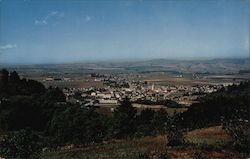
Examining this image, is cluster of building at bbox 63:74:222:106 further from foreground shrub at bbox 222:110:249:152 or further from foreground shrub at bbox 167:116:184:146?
foreground shrub at bbox 222:110:249:152

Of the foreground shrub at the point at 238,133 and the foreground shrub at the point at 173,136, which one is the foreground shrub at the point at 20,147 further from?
the foreground shrub at the point at 238,133

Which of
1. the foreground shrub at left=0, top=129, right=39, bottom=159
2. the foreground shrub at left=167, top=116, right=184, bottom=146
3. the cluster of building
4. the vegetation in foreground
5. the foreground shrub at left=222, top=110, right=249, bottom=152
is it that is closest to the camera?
the foreground shrub at left=0, top=129, right=39, bottom=159

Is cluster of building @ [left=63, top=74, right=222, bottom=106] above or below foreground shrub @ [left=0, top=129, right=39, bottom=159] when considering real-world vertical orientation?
below

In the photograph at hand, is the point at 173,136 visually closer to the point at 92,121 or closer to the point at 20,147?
the point at 20,147

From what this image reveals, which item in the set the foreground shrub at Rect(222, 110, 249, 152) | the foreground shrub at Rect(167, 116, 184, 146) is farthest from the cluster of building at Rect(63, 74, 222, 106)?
the foreground shrub at Rect(222, 110, 249, 152)

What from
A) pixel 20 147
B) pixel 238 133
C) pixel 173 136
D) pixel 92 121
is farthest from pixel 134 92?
pixel 20 147

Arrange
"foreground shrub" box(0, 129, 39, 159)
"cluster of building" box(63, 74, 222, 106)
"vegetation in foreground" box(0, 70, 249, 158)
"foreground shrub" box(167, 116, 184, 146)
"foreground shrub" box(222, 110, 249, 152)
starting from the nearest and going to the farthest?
"foreground shrub" box(0, 129, 39, 159) → "foreground shrub" box(222, 110, 249, 152) → "foreground shrub" box(167, 116, 184, 146) → "vegetation in foreground" box(0, 70, 249, 158) → "cluster of building" box(63, 74, 222, 106)

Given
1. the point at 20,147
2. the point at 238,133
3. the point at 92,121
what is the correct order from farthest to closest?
the point at 92,121 < the point at 238,133 < the point at 20,147

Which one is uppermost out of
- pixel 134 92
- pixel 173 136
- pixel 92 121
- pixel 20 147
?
pixel 20 147

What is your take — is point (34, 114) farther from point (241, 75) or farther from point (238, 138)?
point (241, 75)

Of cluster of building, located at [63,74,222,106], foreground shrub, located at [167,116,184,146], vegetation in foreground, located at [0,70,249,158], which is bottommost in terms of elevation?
cluster of building, located at [63,74,222,106]

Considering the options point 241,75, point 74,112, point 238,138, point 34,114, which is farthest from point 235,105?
point 241,75

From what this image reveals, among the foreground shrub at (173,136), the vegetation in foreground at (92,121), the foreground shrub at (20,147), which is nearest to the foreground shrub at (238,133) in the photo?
the vegetation in foreground at (92,121)
